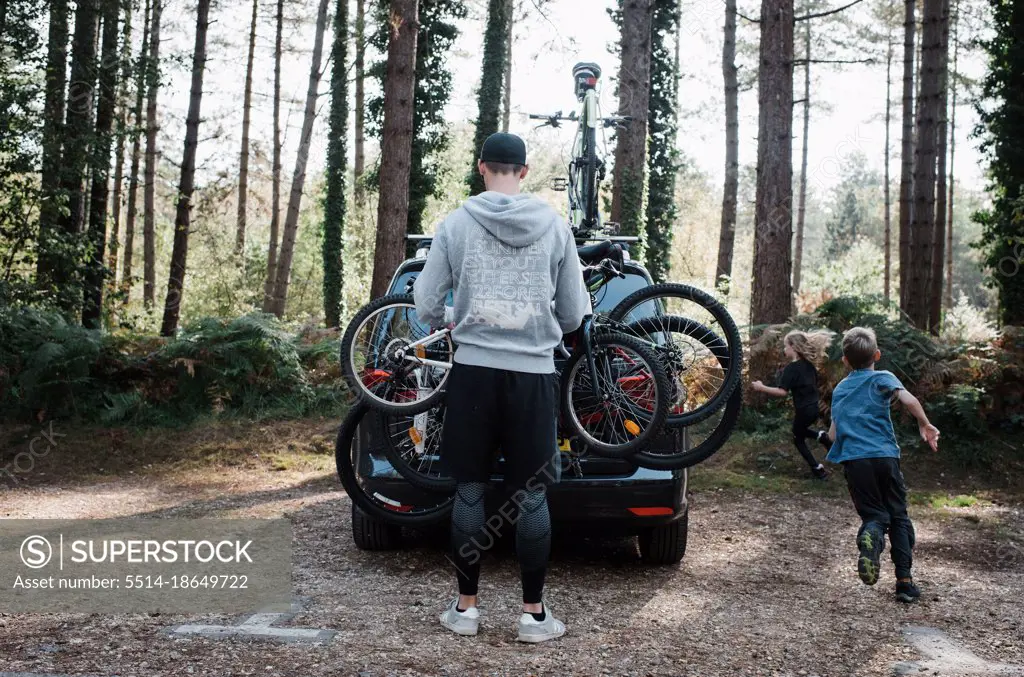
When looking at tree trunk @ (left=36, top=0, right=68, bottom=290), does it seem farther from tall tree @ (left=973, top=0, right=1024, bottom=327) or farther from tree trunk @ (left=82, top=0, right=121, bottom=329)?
tall tree @ (left=973, top=0, right=1024, bottom=327)

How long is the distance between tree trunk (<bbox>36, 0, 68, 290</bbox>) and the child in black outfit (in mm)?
10983

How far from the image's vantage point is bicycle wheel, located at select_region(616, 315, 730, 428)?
5293mm

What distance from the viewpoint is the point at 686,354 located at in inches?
213

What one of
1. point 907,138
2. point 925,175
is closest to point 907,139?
point 907,138

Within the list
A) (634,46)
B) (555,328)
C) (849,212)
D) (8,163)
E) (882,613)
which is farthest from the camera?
(849,212)

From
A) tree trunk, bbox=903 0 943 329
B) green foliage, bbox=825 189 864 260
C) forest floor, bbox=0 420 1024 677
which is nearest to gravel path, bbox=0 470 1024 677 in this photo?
forest floor, bbox=0 420 1024 677

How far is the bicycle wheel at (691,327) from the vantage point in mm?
5129

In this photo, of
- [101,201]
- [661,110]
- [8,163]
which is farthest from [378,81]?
[8,163]

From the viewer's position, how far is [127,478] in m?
9.70

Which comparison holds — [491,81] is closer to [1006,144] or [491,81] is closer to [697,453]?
[1006,144]

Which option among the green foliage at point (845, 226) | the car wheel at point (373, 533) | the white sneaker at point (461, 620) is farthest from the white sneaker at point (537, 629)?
the green foliage at point (845, 226)

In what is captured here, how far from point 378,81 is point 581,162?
17521 millimetres

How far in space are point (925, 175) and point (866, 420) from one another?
32.4 feet

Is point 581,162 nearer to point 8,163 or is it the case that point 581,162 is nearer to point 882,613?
point 882,613
